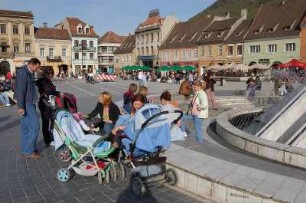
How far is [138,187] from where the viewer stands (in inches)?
211

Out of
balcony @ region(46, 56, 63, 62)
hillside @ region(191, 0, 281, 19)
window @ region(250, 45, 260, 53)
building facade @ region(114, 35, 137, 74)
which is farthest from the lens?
hillside @ region(191, 0, 281, 19)

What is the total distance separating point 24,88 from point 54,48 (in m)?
71.9

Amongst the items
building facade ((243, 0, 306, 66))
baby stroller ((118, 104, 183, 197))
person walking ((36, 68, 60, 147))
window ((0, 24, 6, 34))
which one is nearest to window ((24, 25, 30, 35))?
window ((0, 24, 6, 34))

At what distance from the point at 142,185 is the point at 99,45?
88.0 metres

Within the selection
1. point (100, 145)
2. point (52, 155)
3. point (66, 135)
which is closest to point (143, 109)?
point (100, 145)

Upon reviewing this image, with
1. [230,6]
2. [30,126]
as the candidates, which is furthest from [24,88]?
[230,6]

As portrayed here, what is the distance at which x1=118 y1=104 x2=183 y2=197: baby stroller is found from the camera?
18.0ft

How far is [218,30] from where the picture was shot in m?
60.4

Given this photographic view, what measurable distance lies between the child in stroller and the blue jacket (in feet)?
8.20

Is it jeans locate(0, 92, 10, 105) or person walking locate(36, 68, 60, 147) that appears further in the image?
jeans locate(0, 92, 10, 105)

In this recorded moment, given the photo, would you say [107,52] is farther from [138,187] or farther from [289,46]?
[138,187]

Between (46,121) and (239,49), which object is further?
(239,49)

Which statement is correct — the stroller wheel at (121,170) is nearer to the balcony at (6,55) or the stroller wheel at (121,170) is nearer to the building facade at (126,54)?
the balcony at (6,55)

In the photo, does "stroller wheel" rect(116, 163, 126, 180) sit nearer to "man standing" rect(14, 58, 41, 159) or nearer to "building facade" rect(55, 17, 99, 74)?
"man standing" rect(14, 58, 41, 159)
